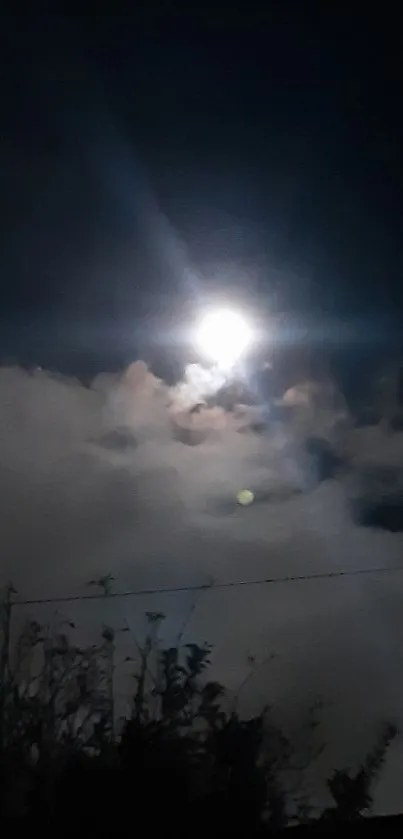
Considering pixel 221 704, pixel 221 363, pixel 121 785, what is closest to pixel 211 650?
pixel 221 704

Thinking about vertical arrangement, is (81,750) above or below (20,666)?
below

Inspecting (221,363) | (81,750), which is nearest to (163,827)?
(81,750)

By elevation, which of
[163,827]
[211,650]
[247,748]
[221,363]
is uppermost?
[221,363]

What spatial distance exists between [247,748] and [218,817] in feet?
1.36

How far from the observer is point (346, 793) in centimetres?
564

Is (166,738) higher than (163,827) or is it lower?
higher

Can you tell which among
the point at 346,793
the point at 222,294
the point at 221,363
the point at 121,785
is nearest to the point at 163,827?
the point at 121,785

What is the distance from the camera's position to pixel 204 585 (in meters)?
5.59

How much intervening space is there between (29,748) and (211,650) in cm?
119

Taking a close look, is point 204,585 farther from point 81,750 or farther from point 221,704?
point 81,750

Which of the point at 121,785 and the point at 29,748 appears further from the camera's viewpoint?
the point at 29,748

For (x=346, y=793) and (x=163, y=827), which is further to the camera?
(x=346, y=793)

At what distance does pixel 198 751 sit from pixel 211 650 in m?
0.57

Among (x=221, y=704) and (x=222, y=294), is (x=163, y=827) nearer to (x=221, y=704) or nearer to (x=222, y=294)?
(x=221, y=704)
